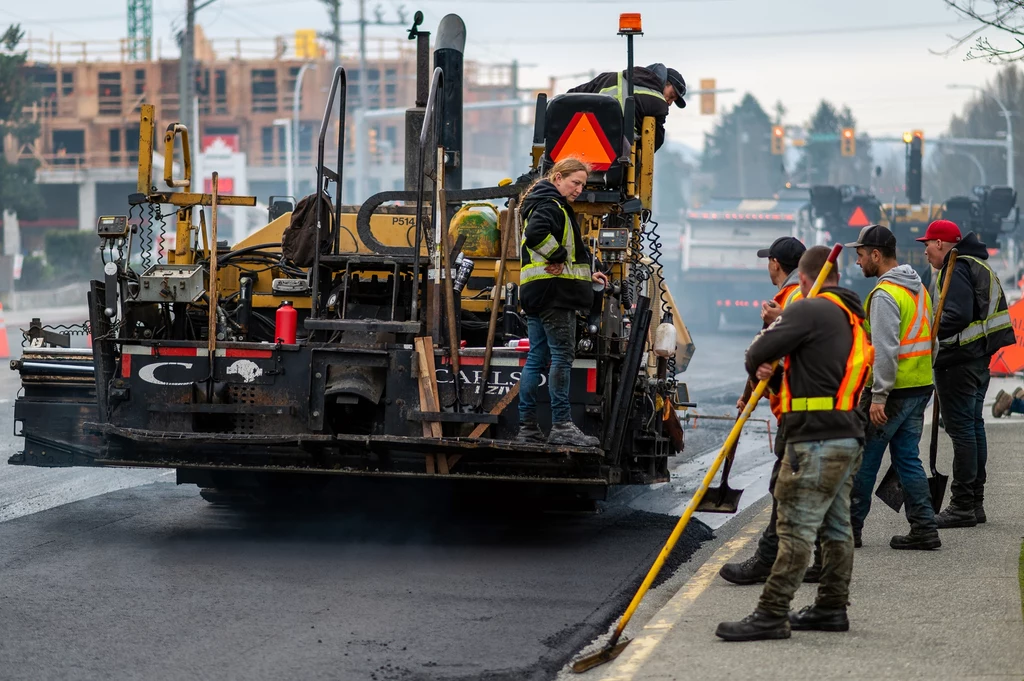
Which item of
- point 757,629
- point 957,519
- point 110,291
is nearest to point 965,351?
point 957,519

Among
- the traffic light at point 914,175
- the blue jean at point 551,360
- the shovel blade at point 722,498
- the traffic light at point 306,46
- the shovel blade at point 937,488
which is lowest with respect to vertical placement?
the shovel blade at point 937,488

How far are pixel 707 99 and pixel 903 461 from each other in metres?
38.5

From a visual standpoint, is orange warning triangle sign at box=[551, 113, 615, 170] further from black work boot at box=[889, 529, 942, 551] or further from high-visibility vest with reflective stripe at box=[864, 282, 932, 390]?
black work boot at box=[889, 529, 942, 551]

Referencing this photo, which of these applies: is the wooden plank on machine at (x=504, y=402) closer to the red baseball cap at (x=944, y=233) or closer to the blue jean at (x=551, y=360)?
the blue jean at (x=551, y=360)

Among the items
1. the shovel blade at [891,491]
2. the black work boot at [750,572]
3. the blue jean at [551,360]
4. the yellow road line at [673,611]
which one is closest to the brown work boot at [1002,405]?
the yellow road line at [673,611]

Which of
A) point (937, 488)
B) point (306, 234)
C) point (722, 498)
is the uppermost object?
point (306, 234)

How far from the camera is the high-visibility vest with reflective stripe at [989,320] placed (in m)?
8.27

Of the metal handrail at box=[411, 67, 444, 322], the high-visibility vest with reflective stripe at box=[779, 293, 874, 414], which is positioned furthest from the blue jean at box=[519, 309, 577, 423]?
the high-visibility vest with reflective stripe at box=[779, 293, 874, 414]

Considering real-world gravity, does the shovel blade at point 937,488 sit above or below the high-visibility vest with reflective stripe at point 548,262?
below

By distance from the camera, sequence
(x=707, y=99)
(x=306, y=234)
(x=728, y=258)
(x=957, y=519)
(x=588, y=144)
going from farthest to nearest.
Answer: (x=707, y=99)
(x=728, y=258)
(x=306, y=234)
(x=588, y=144)
(x=957, y=519)

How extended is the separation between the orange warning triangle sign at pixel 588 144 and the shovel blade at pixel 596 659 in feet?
12.2

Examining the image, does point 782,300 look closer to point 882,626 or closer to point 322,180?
point 882,626

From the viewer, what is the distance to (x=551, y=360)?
775 cm

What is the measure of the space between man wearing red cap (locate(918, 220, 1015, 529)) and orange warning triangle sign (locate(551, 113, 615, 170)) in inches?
76.0
